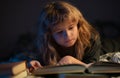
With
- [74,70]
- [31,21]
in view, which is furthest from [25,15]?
[74,70]

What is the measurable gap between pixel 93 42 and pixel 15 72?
66cm

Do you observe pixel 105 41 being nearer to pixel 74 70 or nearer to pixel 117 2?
pixel 117 2

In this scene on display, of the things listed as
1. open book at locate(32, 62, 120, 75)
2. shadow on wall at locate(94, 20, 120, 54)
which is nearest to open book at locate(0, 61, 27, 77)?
open book at locate(32, 62, 120, 75)

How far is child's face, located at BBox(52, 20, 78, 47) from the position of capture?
1.21 metres

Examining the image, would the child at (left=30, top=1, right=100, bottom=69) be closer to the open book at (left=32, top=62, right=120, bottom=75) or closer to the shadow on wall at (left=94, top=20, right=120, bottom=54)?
the open book at (left=32, top=62, right=120, bottom=75)

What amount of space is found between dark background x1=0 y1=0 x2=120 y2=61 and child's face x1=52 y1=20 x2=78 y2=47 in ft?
2.42

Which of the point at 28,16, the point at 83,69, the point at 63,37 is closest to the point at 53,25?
the point at 63,37

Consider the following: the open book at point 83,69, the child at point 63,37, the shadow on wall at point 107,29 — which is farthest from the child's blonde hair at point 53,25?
the shadow on wall at point 107,29

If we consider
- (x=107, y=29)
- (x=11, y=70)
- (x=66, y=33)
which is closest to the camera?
(x=11, y=70)

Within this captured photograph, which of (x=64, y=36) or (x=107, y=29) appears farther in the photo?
(x=107, y=29)

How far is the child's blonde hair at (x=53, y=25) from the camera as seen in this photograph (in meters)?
1.26

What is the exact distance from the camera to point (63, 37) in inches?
48.9

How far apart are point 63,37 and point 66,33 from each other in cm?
4

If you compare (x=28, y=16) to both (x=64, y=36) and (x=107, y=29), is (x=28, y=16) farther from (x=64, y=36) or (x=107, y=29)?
(x=64, y=36)
